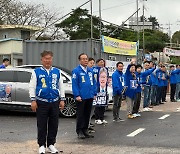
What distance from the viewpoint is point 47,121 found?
683 centimetres

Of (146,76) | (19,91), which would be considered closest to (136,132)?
(19,91)

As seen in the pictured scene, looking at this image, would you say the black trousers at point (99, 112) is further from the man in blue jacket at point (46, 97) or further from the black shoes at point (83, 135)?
the man in blue jacket at point (46, 97)

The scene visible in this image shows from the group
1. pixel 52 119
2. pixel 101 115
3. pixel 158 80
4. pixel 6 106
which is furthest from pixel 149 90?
pixel 52 119

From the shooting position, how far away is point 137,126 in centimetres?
1003

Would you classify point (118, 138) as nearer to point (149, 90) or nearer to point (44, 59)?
point (44, 59)

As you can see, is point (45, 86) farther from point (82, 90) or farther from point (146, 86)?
point (146, 86)

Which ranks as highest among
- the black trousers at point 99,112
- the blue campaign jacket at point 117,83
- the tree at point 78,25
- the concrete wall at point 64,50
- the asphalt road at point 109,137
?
the tree at point 78,25

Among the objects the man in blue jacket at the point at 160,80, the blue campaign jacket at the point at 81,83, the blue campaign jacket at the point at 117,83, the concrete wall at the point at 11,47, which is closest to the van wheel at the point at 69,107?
the blue campaign jacket at the point at 117,83

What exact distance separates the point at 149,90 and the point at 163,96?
91.6 inches

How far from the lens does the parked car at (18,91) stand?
11.6m

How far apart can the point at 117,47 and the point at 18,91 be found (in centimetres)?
811

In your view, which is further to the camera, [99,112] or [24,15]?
[24,15]

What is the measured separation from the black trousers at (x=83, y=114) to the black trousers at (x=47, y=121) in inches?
53.1

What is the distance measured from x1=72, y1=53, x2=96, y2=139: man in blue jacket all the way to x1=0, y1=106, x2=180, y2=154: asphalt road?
0.35m
